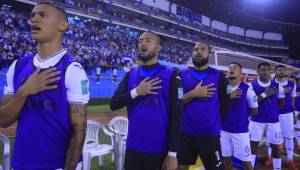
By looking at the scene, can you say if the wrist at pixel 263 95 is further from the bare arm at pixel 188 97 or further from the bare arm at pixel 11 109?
the bare arm at pixel 11 109

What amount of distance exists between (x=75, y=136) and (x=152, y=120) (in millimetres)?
1244

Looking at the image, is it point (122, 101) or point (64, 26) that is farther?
point (122, 101)

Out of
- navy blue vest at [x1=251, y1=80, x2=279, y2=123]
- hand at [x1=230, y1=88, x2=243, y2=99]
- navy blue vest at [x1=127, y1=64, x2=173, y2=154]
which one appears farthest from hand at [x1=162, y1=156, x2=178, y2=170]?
navy blue vest at [x1=251, y1=80, x2=279, y2=123]

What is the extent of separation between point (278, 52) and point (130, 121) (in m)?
70.5

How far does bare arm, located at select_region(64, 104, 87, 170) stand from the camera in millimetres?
2211

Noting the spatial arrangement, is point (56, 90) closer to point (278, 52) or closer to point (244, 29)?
point (244, 29)

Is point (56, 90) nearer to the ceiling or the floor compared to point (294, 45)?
nearer to the floor

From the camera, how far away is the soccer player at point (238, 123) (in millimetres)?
5355

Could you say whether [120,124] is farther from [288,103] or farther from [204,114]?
[288,103]

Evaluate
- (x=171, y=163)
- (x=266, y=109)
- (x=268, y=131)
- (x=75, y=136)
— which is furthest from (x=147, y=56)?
(x=268, y=131)

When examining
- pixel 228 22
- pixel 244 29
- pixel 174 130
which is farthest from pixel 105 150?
pixel 244 29

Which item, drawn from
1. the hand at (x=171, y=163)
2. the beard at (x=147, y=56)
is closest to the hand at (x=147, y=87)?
the beard at (x=147, y=56)

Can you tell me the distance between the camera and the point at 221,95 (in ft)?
15.1

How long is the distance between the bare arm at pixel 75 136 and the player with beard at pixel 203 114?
2416mm
